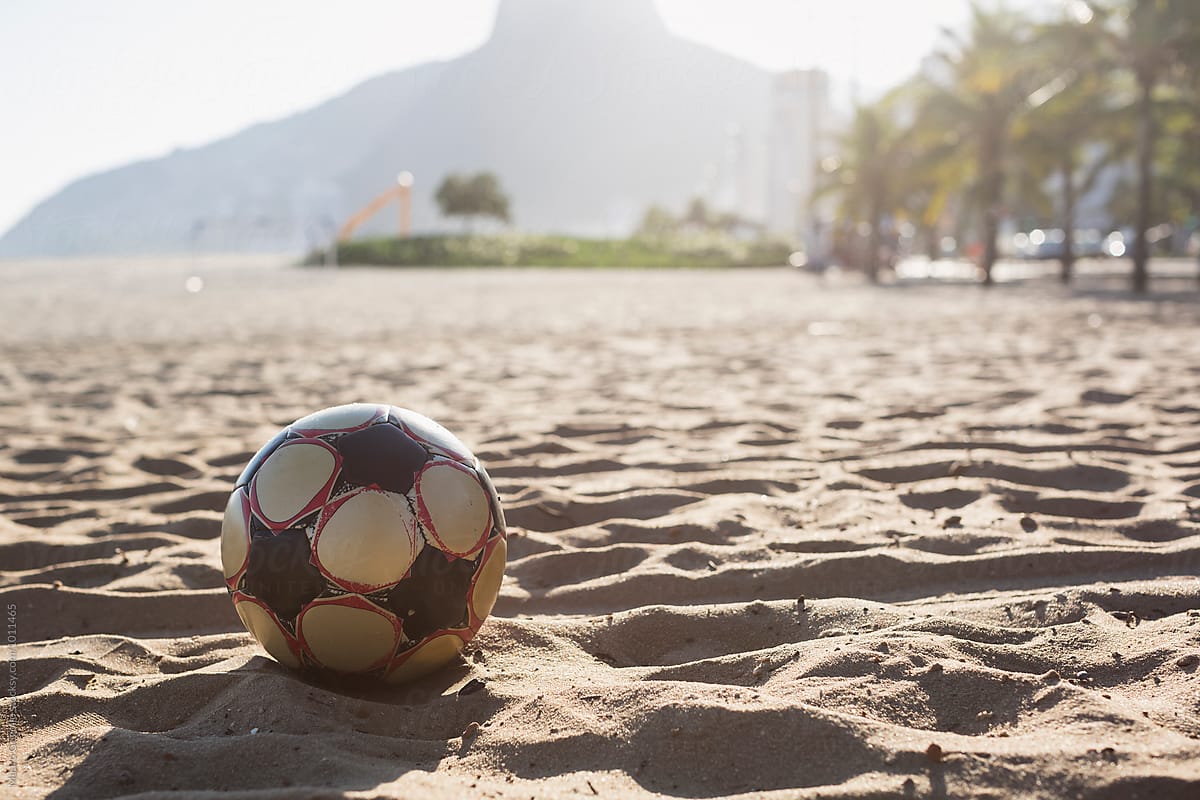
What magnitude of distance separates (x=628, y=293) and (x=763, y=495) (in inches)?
675

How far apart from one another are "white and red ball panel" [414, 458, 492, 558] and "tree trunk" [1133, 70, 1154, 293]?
19.8 metres

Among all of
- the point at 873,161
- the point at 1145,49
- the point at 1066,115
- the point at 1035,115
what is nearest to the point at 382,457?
the point at 1145,49

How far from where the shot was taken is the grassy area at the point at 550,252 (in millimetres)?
39531

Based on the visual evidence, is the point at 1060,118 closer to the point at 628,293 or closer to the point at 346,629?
the point at 628,293

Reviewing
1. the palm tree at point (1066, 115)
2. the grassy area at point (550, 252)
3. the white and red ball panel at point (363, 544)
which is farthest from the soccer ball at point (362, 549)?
the grassy area at point (550, 252)

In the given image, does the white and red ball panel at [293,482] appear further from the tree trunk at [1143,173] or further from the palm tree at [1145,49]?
the tree trunk at [1143,173]

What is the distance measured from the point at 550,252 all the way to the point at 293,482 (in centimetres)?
3970

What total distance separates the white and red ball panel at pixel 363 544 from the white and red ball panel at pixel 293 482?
2.5 inches

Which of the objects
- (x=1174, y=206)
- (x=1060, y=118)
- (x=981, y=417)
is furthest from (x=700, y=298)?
(x=1174, y=206)

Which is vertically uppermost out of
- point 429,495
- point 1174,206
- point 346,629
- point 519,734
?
point 1174,206

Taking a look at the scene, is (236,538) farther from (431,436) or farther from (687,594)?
(687,594)

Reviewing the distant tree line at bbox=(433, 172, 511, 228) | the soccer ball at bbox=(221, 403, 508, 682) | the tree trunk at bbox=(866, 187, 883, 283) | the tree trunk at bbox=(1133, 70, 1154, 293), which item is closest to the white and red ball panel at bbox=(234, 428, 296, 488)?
the soccer ball at bbox=(221, 403, 508, 682)

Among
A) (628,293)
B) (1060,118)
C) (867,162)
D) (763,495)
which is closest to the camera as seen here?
(763,495)

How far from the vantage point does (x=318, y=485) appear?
269 centimetres
